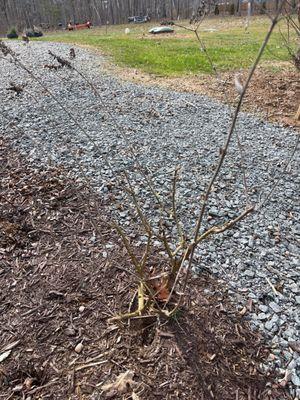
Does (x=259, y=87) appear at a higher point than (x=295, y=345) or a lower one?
higher

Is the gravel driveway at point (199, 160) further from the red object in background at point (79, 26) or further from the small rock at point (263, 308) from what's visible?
the red object in background at point (79, 26)

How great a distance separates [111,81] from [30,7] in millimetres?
14256

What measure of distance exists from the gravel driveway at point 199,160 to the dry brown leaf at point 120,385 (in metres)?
0.79

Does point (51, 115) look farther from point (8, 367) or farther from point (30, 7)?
point (30, 7)

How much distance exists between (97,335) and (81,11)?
19.4 m

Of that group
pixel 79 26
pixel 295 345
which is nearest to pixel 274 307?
pixel 295 345

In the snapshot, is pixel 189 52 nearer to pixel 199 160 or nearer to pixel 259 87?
pixel 259 87

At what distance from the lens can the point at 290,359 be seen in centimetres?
177

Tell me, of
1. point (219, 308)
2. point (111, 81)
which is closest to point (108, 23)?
point (111, 81)

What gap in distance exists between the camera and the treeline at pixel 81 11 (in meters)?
16.9

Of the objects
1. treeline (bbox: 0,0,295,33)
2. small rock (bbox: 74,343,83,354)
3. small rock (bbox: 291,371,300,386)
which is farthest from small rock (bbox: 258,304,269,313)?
treeline (bbox: 0,0,295,33)

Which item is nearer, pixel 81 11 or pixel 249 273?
pixel 249 273

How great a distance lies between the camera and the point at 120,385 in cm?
160

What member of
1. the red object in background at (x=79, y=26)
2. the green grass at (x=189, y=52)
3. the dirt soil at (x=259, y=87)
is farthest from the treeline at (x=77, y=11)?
the dirt soil at (x=259, y=87)
